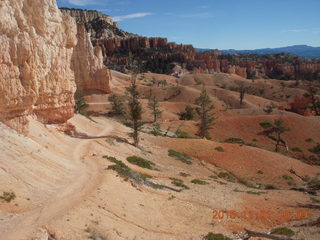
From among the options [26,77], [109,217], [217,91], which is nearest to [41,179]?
[109,217]

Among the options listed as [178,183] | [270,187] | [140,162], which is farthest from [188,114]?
[178,183]

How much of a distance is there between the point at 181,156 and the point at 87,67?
26.3m

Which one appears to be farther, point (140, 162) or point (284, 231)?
point (140, 162)

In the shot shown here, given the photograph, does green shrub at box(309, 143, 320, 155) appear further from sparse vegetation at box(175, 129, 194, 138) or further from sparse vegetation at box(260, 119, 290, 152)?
sparse vegetation at box(175, 129, 194, 138)

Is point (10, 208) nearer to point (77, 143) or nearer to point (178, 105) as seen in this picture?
point (77, 143)

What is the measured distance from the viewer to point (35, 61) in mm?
13781

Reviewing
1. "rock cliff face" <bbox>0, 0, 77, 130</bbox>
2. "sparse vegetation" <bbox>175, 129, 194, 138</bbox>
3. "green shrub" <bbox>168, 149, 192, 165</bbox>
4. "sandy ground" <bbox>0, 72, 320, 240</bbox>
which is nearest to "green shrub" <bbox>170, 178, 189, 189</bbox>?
"sandy ground" <bbox>0, 72, 320, 240</bbox>

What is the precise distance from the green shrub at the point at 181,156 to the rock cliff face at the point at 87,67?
81.9ft

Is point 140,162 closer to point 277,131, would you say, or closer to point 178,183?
point 178,183

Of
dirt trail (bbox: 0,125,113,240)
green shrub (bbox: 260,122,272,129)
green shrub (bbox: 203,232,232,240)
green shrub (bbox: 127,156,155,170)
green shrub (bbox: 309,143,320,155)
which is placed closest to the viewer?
dirt trail (bbox: 0,125,113,240)

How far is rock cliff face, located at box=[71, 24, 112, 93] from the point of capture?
42875 millimetres

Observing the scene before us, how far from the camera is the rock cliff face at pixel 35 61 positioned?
478 inches

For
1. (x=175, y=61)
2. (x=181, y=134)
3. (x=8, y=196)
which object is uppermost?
(x=175, y=61)

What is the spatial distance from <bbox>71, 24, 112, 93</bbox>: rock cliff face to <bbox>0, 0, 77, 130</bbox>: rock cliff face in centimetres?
2522
